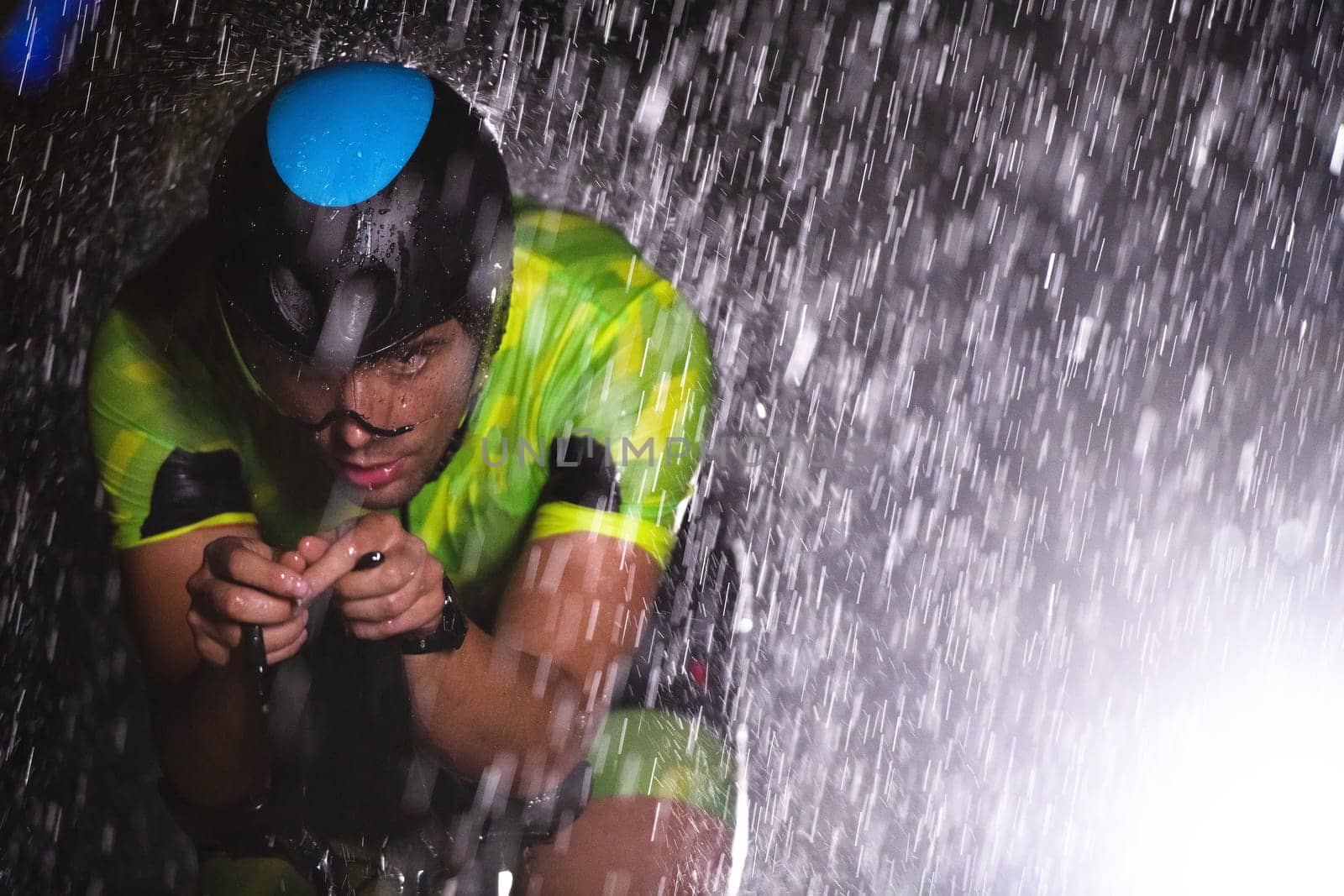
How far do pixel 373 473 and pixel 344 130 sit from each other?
0.55 feet

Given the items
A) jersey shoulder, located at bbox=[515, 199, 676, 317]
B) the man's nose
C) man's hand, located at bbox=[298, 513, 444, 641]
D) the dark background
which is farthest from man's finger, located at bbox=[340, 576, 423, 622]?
the dark background

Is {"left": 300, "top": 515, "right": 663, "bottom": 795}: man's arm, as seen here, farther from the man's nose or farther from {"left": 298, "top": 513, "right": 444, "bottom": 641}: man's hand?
the man's nose

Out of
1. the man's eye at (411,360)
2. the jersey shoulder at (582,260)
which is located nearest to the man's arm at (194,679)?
the man's eye at (411,360)

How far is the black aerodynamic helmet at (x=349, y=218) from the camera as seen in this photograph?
0.46 m

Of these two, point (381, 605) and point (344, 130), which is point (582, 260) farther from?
point (381, 605)

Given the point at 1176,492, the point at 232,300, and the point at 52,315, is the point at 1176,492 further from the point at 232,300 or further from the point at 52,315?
the point at 52,315

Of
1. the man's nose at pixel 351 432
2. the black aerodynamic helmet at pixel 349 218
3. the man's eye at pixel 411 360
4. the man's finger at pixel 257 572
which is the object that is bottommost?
the man's finger at pixel 257 572

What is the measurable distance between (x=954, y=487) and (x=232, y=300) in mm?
1026

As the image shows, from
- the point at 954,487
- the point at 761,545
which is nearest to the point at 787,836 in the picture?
the point at 761,545

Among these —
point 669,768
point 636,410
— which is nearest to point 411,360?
point 636,410

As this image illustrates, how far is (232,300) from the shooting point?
18.8 inches

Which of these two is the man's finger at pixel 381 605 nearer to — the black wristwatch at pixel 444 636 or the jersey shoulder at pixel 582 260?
the black wristwatch at pixel 444 636

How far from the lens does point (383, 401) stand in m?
0.48

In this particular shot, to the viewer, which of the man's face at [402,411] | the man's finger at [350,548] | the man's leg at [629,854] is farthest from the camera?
the man's leg at [629,854]
